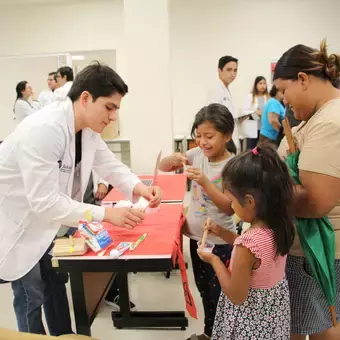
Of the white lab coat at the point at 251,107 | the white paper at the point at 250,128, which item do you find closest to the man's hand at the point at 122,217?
the white paper at the point at 250,128

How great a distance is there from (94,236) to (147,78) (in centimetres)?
242

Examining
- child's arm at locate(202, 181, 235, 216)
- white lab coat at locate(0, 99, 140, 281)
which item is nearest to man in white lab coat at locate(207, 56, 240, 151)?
child's arm at locate(202, 181, 235, 216)

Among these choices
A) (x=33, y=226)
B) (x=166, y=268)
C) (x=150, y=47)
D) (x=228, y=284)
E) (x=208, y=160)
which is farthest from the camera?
(x=150, y=47)

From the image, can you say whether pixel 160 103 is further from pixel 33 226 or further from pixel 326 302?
pixel 326 302

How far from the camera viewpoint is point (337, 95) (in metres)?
1.15

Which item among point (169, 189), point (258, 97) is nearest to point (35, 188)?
point (169, 189)

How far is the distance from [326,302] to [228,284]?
420 millimetres

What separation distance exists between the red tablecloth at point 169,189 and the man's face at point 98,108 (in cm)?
67

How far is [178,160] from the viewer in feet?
6.13

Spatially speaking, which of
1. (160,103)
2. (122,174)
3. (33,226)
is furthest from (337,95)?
(160,103)

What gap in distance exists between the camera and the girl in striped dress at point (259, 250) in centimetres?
109

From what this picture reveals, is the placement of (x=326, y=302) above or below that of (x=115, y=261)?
below

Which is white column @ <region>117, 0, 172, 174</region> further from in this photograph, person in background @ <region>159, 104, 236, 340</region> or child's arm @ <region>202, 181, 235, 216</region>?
child's arm @ <region>202, 181, 235, 216</region>

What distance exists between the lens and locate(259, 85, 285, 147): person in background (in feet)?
13.6
